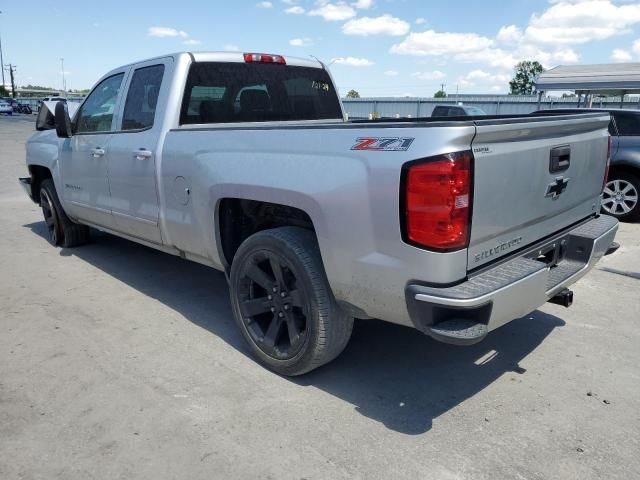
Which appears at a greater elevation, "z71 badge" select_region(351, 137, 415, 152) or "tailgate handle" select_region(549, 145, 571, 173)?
"z71 badge" select_region(351, 137, 415, 152)

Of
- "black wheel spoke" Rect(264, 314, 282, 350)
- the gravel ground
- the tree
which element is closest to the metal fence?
the gravel ground

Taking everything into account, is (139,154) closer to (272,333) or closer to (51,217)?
(272,333)

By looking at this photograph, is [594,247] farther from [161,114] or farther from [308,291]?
[161,114]

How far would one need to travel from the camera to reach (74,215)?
5496 mm

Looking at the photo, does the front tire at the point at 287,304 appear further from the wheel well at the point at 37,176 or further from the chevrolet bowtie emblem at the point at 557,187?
the wheel well at the point at 37,176

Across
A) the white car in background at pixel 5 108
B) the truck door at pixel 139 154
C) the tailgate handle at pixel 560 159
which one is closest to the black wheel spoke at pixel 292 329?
the truck door at pixel 139 154

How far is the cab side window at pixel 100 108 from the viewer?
15.4ft

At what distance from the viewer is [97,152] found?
466 cm

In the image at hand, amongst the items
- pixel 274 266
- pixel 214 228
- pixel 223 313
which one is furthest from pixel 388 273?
pixel 223 313

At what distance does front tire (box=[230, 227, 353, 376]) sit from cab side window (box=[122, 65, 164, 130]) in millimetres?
1591

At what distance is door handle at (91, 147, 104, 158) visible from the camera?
4.60 meters

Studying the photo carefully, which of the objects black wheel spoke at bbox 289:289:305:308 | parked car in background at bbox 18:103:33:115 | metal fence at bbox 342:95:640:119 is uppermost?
parked car in background at bbox 18:103:33:115

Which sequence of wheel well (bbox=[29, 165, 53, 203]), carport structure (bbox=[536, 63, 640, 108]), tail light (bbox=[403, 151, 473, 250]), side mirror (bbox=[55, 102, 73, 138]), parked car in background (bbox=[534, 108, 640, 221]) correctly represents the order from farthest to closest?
carport structure (bbox=[536, 63, 640, 108]) → parked car in background (bbox=[534, 108, 640, 221]) → wheel well (bbox=[29, 165, 53, 203]) → side mirror (bbox=[55, 102, 73, 138]) → tail light (bbox=[403, 151, 473, 250])

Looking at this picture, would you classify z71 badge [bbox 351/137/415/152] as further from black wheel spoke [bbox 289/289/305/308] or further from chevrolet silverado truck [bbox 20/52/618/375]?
black wheel spoke [bbox 289/289/305/308]
